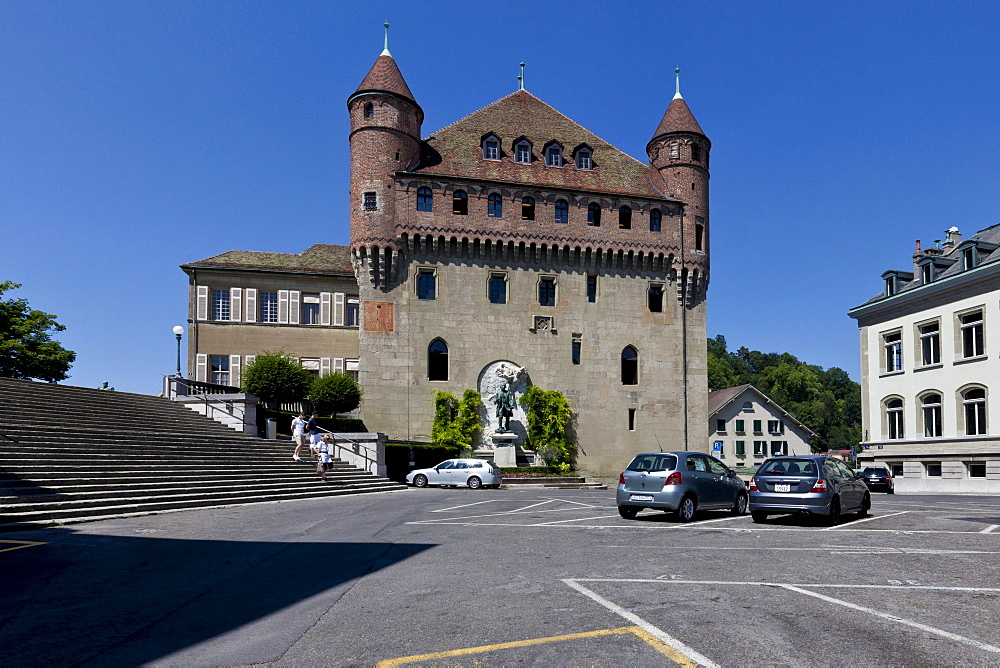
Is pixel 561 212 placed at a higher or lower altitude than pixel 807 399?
higher

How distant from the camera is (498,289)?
149 ft

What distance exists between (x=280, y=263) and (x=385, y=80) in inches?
536

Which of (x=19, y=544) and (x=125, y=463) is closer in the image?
(x=19, y=544)

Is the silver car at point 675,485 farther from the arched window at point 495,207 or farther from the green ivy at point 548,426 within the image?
the arched window at point 495,207

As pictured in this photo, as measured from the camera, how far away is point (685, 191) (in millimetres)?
48438

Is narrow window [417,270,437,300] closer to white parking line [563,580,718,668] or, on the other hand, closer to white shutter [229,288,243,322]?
white shutter [229,288,243,322]

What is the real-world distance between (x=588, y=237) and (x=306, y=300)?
18074 mm

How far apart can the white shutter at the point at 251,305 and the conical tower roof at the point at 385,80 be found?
1371 cm

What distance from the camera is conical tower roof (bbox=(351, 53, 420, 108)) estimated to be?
43.2 metres

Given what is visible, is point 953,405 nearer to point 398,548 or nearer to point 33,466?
point 398,548

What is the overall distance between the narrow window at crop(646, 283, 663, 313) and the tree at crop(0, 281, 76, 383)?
113 feet

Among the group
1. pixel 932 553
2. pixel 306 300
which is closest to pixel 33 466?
pixel 932 553

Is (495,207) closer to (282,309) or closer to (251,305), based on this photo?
(282,309)

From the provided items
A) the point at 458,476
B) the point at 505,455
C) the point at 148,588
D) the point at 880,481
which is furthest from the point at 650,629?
the point at 505,455
